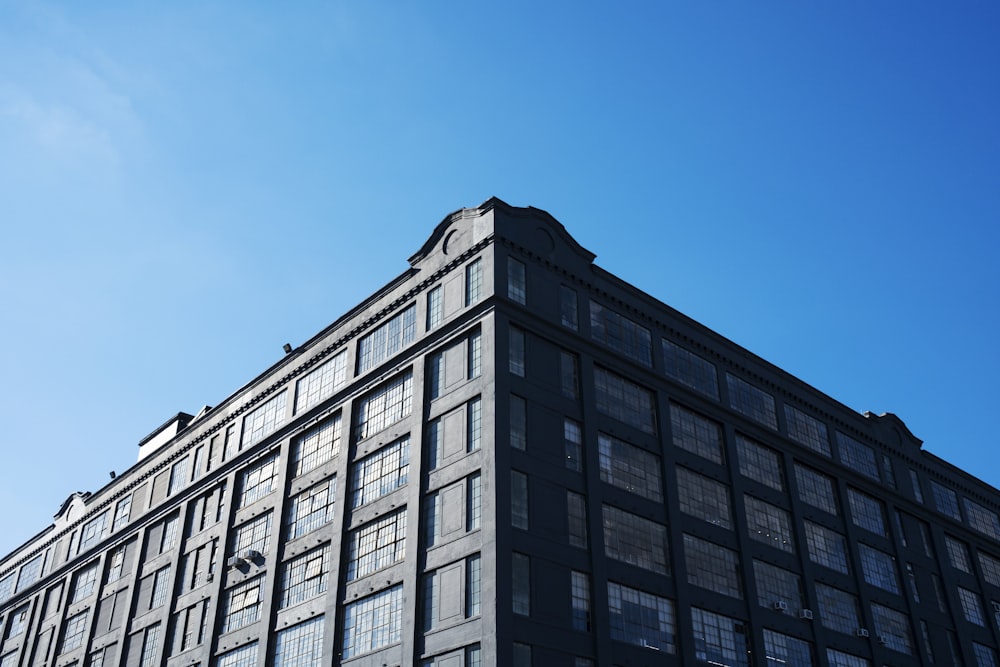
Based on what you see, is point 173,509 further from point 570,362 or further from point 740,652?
point 740,652

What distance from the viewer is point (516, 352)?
45.1 m

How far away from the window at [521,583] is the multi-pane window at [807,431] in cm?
2428

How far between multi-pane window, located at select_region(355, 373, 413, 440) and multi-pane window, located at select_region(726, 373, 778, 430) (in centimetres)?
1861

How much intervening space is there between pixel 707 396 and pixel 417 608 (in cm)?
2090

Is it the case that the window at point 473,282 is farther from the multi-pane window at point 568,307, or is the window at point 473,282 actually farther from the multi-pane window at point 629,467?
the multi-pane window at point 629,467

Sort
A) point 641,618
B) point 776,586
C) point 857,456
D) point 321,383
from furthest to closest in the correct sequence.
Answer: point 857,456
point 321,383
point 776,586
point 641,618

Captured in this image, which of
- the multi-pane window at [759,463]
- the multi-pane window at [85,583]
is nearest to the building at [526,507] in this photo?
the multi-pane window at [759,463]

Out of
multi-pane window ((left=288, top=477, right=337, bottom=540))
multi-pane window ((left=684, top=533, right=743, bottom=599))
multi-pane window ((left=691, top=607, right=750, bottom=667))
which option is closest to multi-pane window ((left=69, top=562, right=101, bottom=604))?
multi-pane window ((left=288, top=477, right=337, bottom=540))

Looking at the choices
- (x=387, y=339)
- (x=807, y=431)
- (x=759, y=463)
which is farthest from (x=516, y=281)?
(x=807, y=431)

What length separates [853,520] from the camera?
58875 millimetres

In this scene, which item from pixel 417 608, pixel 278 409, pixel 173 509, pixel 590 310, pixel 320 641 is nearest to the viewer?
pixel 417 608

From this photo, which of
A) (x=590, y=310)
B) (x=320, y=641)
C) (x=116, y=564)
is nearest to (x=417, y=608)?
(x=320, y=641)

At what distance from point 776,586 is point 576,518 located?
14422 millimetres

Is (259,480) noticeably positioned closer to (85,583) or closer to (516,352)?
(516,352)
